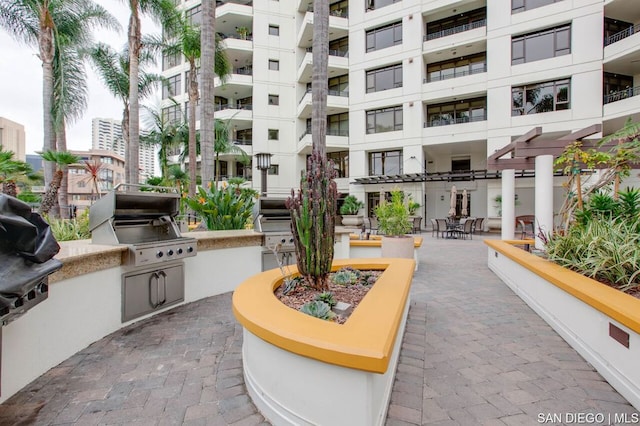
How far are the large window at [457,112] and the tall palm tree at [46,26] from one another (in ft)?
60.7

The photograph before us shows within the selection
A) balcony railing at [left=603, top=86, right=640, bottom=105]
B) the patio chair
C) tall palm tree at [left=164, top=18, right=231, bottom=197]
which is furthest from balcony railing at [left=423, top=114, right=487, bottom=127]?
tall palm tree at [left=164, top=18, right=231, bottom=197]

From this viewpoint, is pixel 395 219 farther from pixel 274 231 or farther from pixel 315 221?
pixel 315 221

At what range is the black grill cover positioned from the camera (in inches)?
62.8

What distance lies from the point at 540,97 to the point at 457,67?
5.23 meters

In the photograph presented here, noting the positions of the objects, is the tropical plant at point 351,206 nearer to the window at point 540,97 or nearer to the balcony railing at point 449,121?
the balcony railing at point 449,121

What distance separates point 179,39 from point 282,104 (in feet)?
31.0

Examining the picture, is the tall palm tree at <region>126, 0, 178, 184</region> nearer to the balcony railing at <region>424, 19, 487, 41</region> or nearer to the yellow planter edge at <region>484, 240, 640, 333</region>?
the yellow planter edge at <region>484, 240, 640, 333</region>

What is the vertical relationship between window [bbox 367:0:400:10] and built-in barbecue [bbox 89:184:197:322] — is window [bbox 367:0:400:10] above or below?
above

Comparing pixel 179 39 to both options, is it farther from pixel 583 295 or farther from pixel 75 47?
pixel 583 295

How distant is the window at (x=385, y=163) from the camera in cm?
1966

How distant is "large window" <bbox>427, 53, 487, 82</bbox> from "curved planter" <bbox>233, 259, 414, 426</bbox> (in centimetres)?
2003

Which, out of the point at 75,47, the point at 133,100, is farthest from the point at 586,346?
the point at 75,47

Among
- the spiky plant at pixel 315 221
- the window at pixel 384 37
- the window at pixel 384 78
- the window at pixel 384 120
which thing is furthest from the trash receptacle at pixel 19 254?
the window at pixel 384 37

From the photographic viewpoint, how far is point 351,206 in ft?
65.0
